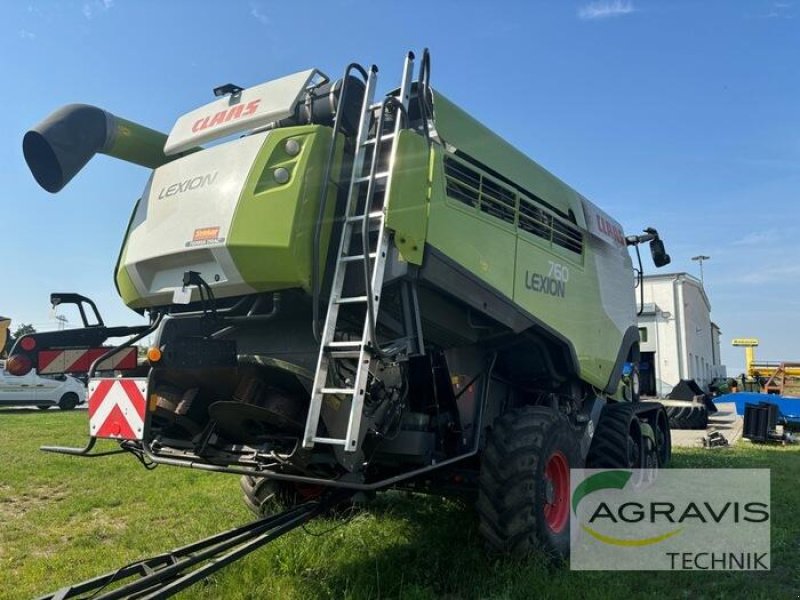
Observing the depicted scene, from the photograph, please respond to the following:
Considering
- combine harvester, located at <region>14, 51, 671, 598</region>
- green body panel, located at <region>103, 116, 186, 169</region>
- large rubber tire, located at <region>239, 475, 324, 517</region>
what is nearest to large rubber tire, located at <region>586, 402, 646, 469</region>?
combine harvester, located at <region>14, 51, 671, 598</region>

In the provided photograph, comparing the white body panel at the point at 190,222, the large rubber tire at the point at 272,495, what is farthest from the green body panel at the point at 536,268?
the large rubber tire at the point at 272,495

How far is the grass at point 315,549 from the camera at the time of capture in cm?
409

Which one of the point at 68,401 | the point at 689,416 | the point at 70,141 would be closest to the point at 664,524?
the point at 70,141

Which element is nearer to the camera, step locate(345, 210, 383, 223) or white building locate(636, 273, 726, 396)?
step locate(345, 210, 383, 223)

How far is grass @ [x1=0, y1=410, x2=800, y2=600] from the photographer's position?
4.09 m

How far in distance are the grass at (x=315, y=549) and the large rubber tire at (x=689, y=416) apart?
6.59m

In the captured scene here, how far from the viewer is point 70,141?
4.21 metres

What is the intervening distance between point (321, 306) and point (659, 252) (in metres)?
5.30

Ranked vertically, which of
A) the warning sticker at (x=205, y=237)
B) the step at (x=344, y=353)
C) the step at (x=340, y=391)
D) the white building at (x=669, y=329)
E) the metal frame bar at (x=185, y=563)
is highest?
the white building at (x=669, y=329)

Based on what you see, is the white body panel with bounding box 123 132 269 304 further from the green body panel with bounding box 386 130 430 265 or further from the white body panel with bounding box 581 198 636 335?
the white body panel with bounding box 581 198 636 335

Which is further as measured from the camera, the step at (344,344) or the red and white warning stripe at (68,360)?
the red and white warning stripe at (68,360)

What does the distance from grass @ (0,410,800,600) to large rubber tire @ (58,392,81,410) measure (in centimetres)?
1548

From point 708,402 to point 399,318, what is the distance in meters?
14.1

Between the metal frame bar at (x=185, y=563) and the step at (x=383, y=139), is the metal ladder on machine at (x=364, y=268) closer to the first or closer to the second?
the step at (x=383, y=139)
